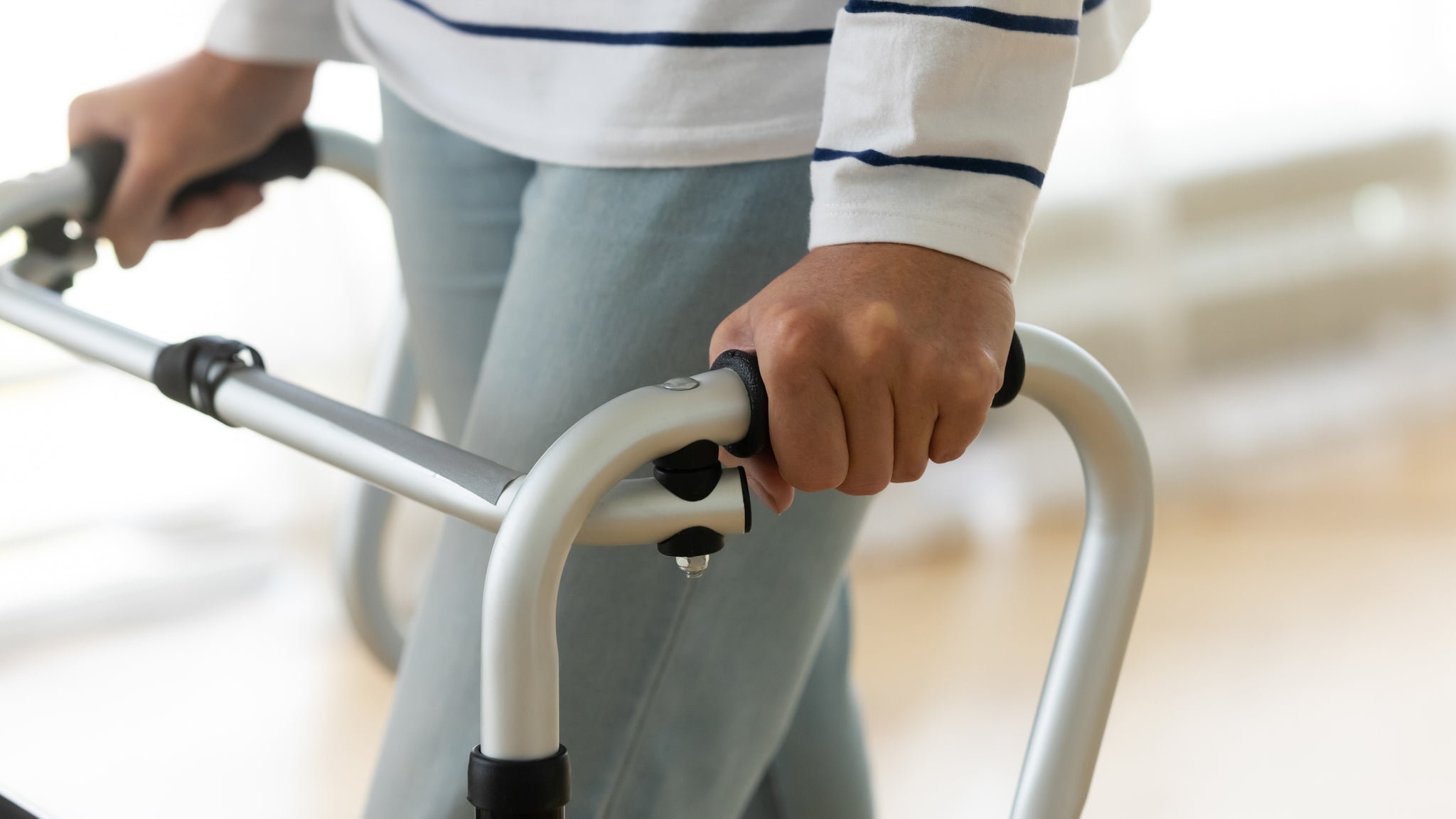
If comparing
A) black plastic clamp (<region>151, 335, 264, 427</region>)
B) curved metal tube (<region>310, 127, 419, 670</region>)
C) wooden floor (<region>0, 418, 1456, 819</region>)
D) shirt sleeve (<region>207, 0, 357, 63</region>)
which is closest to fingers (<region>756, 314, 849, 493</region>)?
black plastic clamp (<region>151, 335, 264, 427</region>)

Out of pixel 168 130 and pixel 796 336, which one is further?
pixel 168 130

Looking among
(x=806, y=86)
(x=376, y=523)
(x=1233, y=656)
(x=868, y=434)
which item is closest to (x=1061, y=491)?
(x=1233, y=656)

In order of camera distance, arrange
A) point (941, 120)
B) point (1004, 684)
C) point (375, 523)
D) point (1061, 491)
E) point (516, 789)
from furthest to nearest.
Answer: point (1061, 491) < point (1004, 684) < point (375, 523) < point (941, 120) < point (516, 789)

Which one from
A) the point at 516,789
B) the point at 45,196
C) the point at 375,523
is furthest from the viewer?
the point at 375,523

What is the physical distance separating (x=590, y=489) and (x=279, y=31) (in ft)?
1.86

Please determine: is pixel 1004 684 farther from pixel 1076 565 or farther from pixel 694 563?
pixel 694 563

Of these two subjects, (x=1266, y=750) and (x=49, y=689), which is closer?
(x=1266, y=750)

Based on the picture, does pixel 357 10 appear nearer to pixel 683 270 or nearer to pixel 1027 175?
pixel 683 270

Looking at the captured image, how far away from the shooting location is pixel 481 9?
69 cm

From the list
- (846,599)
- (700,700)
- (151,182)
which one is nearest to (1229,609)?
(846,599)

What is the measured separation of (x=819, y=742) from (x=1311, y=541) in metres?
1.56

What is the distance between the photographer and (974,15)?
20.0 inches

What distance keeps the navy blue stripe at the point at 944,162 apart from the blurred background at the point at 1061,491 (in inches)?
27.2

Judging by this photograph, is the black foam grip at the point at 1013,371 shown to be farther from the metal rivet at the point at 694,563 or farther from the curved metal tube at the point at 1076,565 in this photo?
the metal rivet at the point at 694,563
